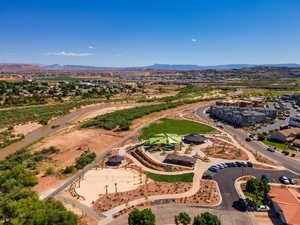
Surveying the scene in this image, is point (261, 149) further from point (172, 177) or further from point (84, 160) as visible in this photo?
point (84, 160)

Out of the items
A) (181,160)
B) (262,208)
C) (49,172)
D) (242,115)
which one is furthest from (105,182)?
(242,115)

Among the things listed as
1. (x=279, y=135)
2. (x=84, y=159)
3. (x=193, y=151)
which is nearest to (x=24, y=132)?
(x=84, y=159)

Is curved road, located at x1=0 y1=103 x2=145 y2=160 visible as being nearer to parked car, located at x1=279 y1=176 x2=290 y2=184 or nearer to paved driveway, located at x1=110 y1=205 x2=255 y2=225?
paved driveway, located at x1=110 y1=205 x2=255 y2=225

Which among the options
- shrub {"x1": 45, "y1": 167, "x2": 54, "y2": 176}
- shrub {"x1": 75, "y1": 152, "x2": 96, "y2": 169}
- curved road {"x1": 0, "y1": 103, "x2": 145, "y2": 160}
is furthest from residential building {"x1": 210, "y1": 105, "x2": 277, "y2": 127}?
curved road {"x1": 0, "y1": 103, "x2": 145, "y2": 160}

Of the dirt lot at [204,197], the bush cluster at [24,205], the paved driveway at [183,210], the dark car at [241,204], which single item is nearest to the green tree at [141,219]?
the paved driveway at [183,210]

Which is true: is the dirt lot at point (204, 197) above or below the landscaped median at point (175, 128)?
above

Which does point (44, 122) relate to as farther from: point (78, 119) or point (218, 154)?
point (218, 154)

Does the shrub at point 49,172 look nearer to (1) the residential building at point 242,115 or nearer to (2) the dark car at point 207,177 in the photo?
(2) the dark car at point 207,177
